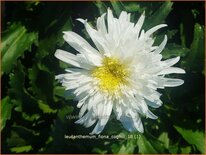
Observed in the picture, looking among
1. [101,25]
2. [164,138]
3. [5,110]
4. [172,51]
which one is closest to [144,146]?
[164,138]

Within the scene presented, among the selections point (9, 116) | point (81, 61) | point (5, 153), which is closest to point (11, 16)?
point (9, 116)

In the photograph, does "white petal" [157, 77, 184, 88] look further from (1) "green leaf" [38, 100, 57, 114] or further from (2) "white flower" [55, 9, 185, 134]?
(1) "green leaf" [38, 100, 57, 114]

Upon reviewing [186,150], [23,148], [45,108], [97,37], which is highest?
[97,37]

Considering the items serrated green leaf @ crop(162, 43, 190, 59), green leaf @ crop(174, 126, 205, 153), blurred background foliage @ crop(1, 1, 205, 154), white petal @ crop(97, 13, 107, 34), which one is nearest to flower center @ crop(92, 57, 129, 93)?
white petal @ crop(97, 13, 107, 34)

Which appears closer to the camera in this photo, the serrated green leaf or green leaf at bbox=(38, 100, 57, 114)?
the serrated green leaf

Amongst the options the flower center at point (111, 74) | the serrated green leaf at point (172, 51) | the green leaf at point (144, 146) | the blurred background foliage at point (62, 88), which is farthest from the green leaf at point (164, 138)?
the flower center at point (111, 74)

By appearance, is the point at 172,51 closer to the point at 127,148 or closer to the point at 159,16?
the point at 159,16
